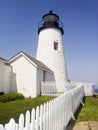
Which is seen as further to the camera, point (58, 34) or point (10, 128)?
point (58, 34)

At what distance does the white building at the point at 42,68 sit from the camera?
16.9 metres

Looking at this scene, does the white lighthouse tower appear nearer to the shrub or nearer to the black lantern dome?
the black lantern dome

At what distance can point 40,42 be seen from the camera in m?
23.5

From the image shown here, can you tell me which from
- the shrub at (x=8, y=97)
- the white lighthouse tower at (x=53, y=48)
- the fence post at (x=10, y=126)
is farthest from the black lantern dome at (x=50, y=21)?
the fence post at (x=10, y=126)

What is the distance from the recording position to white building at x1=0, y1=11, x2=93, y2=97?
16.9 meters

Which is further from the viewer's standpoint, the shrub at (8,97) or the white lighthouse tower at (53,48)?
the white lighthouse tower at (53,48)

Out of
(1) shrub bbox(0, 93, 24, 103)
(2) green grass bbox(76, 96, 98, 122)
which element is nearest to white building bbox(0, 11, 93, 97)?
(1) shrub bbox(0, 93, 24, 103)

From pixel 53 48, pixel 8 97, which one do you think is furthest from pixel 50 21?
pixel 8 97

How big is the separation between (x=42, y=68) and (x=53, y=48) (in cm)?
487

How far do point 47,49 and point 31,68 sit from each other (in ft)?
19.7

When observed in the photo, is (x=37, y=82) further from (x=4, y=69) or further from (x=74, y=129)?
(x=74, y=129)

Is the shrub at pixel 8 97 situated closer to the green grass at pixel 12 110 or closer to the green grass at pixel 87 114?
the green grass at pixel 12 110

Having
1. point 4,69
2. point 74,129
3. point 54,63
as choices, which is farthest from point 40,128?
point 54,63

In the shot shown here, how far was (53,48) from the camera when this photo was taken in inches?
888
